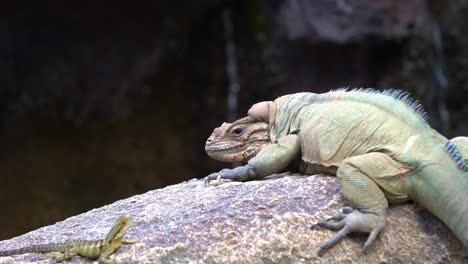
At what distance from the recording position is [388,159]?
428 centimetres

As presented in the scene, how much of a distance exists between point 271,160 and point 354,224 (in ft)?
3.09

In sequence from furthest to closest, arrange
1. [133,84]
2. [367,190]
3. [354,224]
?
[133,84] → [367,190] → [354,224]

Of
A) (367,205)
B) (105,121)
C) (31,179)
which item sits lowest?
(31,179)

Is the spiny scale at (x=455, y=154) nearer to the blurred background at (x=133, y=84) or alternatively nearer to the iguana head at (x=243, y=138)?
the iguana head at (x=243, y=138)

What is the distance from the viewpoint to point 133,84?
10.8 metres

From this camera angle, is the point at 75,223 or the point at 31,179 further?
the point at 31,179

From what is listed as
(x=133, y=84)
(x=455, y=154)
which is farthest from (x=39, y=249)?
(x=133, y=84)

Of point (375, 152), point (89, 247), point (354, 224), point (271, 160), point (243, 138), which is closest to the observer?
point (89, 247)

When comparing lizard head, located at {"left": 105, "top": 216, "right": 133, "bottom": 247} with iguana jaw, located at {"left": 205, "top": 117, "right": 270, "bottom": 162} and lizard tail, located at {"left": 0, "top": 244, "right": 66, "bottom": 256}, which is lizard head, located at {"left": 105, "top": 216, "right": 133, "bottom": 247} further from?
iguana jaw, located at {"left": 205, "top": 117, "right": 270, "bottom": 162}

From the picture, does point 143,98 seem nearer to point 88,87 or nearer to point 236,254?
point 88,87

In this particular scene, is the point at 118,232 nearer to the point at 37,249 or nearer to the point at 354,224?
the point at 37,249

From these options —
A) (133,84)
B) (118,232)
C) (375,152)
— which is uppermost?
(375,152)

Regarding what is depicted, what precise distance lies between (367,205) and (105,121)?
7.41 meters

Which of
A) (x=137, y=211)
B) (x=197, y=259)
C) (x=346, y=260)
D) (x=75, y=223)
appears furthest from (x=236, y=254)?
(x=75, y=223)
